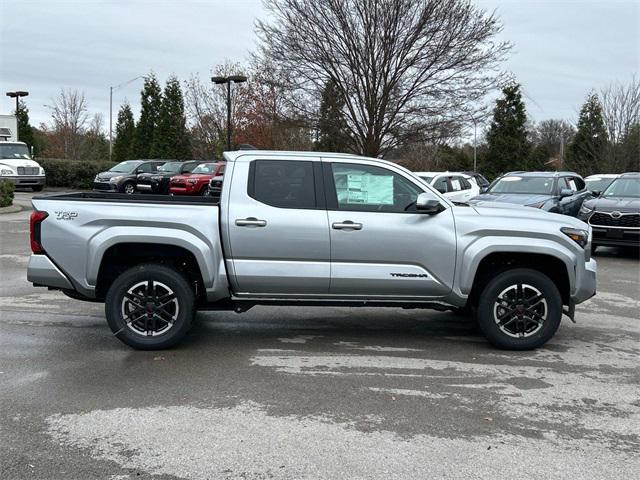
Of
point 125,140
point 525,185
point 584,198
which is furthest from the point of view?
point 125,140

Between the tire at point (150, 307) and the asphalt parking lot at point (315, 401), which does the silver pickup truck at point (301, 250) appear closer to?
the tire at point (150, 307)

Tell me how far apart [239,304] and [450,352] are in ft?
6.90

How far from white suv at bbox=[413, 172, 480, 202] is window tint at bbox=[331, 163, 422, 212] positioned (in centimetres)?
1139

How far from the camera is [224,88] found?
130 feet

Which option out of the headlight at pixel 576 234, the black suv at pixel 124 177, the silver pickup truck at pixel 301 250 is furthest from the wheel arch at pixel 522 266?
the black suv at pixel 124 177

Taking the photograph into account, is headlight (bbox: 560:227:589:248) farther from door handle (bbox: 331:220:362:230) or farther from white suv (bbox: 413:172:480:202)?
white suv (bbox: 413:172:480:202)

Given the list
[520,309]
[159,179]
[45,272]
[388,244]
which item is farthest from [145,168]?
[520,309]

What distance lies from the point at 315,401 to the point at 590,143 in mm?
35916

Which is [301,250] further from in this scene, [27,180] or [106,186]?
[27,180]

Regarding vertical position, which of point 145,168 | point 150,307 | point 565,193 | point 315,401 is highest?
point 145,168

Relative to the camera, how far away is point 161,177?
25609 millimetres

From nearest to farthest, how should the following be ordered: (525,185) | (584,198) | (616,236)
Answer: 1. (616,236)
2. (525,185)
3. (584,198)

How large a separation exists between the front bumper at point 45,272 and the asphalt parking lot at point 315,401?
69 cm

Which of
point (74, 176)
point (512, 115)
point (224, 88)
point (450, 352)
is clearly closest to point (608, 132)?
point (512, 115)
